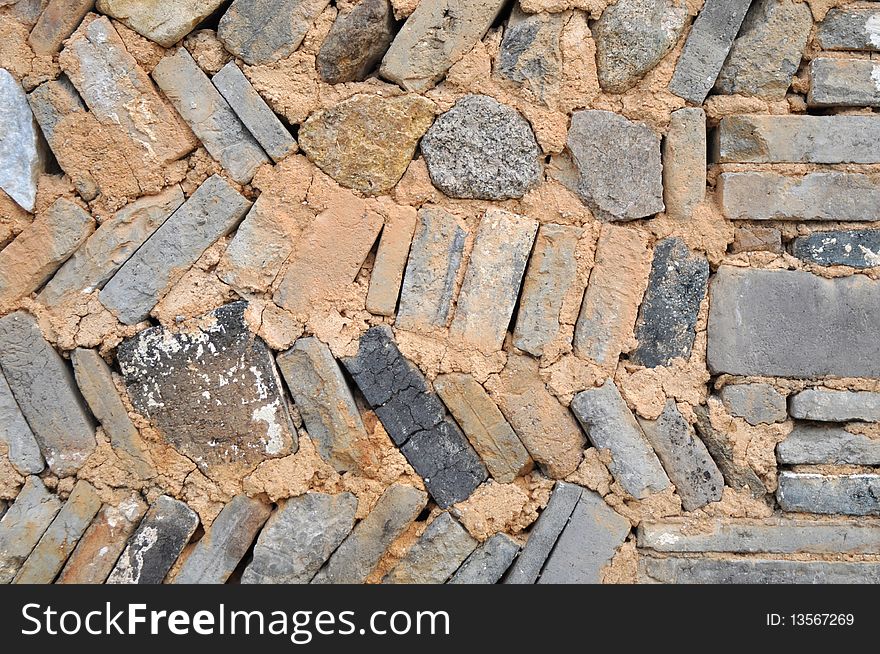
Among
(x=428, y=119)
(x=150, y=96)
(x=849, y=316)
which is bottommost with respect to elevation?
(x=849, y=316)

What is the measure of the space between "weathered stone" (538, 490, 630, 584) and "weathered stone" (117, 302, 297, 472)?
101 centimetres

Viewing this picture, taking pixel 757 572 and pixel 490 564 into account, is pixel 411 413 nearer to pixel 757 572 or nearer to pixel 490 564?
pixel 490 564

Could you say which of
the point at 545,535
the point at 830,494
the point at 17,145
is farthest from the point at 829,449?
the point at 17,145

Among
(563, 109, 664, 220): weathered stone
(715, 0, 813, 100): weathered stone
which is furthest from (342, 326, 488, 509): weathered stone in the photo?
(715, 0, 813, 100): weathered stone

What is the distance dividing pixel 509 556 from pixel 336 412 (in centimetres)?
79

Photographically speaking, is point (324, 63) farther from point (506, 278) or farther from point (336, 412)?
point (336, 412)

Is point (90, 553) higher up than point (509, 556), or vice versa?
point (90, 553)

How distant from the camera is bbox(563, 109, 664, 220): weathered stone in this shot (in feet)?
8.85

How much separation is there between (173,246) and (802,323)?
2.24 m

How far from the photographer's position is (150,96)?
2.65 m

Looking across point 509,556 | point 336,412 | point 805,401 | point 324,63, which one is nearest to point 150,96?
point 324,63

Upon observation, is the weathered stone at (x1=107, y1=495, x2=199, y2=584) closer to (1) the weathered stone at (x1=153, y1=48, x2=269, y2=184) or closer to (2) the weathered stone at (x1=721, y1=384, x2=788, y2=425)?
(1) the weathered stone at (x1=153, y1=48, x2=269, y2=184)

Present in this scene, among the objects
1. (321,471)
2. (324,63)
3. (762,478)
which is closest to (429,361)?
(321,471)

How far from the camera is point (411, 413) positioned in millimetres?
2689
